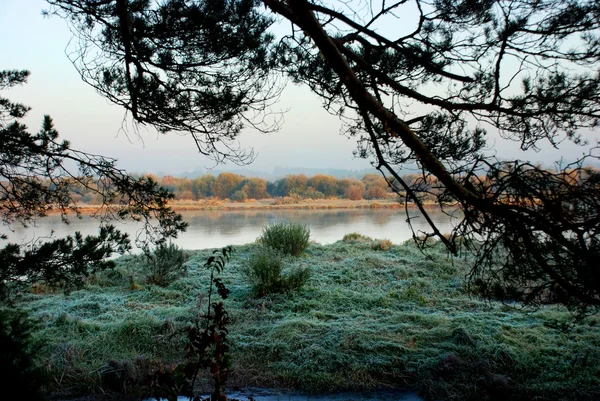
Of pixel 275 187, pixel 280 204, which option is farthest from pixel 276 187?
pixel 280 204

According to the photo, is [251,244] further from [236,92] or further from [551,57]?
[551,57]

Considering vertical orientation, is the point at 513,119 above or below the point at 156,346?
above

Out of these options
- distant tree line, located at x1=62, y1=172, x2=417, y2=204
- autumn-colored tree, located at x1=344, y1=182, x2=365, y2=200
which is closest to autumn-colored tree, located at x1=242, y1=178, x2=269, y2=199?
distant tree line, located at x1=62, y1=172, x2=417, y2=204

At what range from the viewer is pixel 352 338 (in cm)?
357

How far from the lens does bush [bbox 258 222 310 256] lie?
22.7ft

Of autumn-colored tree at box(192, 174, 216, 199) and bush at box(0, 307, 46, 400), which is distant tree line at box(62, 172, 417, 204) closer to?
autumn-colored tree at box(192, 174, 216, 199)

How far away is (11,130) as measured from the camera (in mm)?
2740

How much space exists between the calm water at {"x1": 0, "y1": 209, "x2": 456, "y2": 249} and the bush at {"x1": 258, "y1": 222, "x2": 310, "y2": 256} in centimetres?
61

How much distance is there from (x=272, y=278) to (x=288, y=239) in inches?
78.2

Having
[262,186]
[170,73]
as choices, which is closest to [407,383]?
[170,73]

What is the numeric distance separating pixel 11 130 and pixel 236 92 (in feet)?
4.67

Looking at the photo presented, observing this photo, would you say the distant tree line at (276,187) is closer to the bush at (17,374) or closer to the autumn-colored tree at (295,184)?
the autumn-colored tree at (295,184)

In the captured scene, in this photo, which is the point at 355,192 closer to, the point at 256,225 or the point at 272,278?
the point at 256,225

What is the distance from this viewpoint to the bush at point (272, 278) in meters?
4.92
